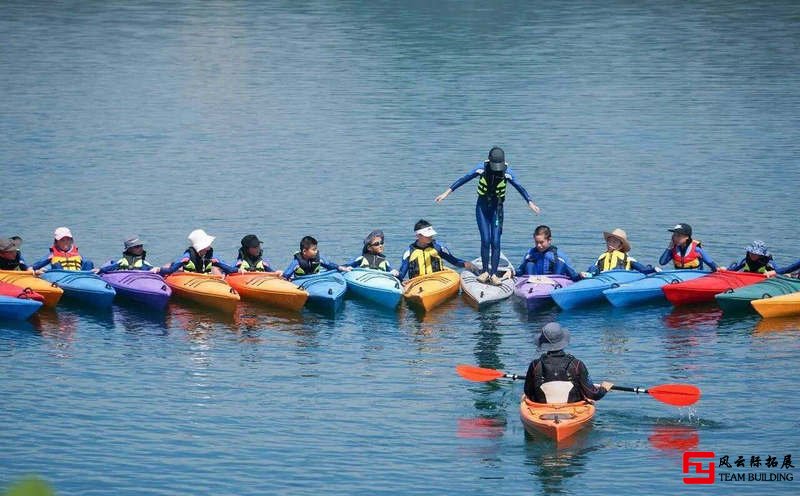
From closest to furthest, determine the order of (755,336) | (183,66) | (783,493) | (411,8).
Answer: (783,493)
(755,336)
(183,66)
(411,8)

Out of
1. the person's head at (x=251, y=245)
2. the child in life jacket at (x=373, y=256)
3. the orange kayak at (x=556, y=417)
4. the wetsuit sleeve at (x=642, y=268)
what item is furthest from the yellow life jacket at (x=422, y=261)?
the orange kayak at (x=556, y=417)

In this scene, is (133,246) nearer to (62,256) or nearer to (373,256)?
(62,256)

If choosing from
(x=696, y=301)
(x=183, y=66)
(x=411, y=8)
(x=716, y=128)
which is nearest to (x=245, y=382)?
(x=696, y=301)

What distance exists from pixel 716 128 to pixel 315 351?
939 inches

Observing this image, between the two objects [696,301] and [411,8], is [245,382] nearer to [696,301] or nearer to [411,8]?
[696,301]

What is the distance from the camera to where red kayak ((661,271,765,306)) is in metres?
27.0

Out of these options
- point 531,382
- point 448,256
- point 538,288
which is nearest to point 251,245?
point 448,256

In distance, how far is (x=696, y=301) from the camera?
27.3 meters

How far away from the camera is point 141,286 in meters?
27.3

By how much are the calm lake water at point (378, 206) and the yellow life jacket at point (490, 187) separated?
2293 mm

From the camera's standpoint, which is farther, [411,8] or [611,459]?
[411,8]

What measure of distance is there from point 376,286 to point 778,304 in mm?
7626

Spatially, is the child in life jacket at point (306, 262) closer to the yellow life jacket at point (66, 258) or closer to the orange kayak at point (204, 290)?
the orange kayak at point (204, 290)

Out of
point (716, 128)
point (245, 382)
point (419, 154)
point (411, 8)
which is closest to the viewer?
point (245, 382)
